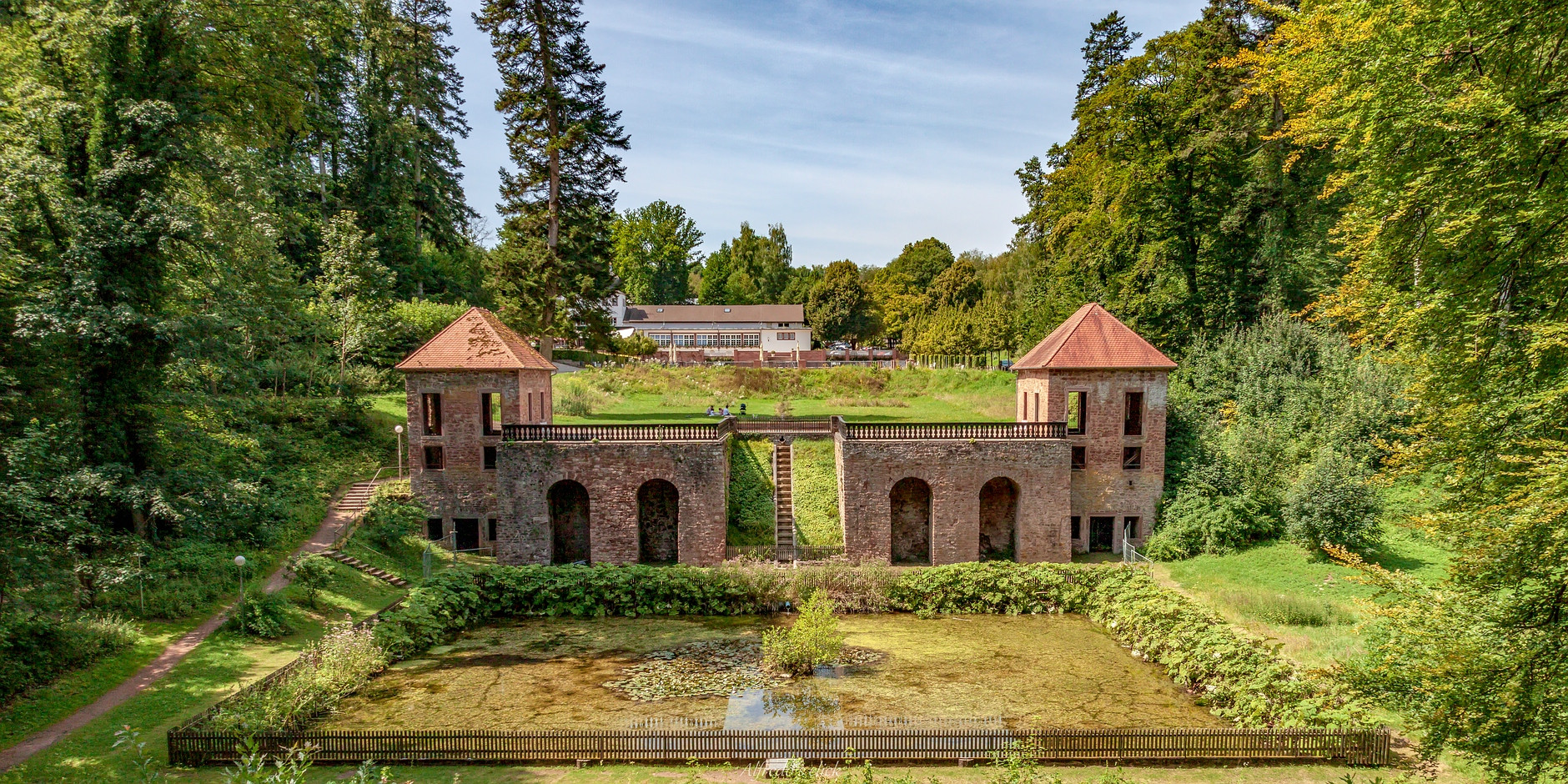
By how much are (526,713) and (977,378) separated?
34.9 m

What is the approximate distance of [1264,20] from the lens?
118 ft

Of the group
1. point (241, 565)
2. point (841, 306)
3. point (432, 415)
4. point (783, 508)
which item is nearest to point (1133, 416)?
point (783, 508)

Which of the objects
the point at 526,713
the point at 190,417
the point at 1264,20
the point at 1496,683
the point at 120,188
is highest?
the point at 1264,20

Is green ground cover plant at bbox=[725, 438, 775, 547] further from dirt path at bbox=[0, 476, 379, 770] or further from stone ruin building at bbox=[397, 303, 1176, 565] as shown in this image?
dirt path at bbox=[0, 476, 379, 770]

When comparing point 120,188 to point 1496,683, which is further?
point 120,188

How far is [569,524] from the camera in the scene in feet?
89.0

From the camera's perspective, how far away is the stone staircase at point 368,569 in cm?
2319

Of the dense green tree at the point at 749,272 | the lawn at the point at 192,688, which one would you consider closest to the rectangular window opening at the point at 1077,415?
the lawn at the point at 192,688

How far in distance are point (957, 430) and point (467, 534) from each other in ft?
56.2

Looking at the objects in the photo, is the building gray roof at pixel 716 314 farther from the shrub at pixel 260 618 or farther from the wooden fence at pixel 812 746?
the wooden fence at pixel 812 746

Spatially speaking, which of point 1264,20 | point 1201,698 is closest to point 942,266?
point 1264,20

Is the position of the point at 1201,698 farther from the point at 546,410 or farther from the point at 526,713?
the point at 546,410

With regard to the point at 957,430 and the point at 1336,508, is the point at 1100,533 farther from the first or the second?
the point at 1336,508

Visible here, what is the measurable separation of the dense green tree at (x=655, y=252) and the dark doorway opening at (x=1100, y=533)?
62548 mm
